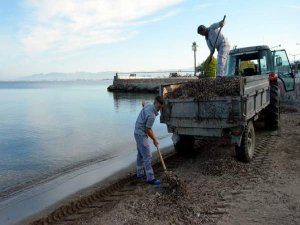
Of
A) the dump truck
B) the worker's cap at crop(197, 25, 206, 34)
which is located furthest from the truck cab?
the worker's cap at crop(197, 25, 206, 34)

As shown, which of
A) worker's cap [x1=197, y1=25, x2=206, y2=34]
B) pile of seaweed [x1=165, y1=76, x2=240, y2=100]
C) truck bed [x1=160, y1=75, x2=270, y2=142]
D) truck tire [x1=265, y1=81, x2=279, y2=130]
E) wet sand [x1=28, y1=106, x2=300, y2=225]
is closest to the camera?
wet sand [x1=28, y1=106, x2=300, y2=225]

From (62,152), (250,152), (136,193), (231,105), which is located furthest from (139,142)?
(62,152)

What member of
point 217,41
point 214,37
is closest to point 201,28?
point 214,37

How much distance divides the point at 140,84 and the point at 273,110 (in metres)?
49.1

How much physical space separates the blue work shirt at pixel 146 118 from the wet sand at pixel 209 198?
1134 millimetres

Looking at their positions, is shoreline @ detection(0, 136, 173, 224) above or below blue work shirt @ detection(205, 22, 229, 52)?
below

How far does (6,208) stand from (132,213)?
3.05m

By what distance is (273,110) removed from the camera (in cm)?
1171

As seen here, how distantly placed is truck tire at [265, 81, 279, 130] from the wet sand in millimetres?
2855

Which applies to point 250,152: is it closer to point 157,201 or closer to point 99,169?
point 157,201

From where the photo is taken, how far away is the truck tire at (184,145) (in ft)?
29.1

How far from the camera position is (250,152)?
8188 mm

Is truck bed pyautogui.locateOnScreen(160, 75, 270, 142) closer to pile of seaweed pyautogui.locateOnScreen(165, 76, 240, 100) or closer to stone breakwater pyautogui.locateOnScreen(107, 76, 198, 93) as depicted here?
pile of seaweed pyautogui.locateOnScreen(165, 76, 240, 100)

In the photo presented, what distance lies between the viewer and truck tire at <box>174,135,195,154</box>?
350 inches
